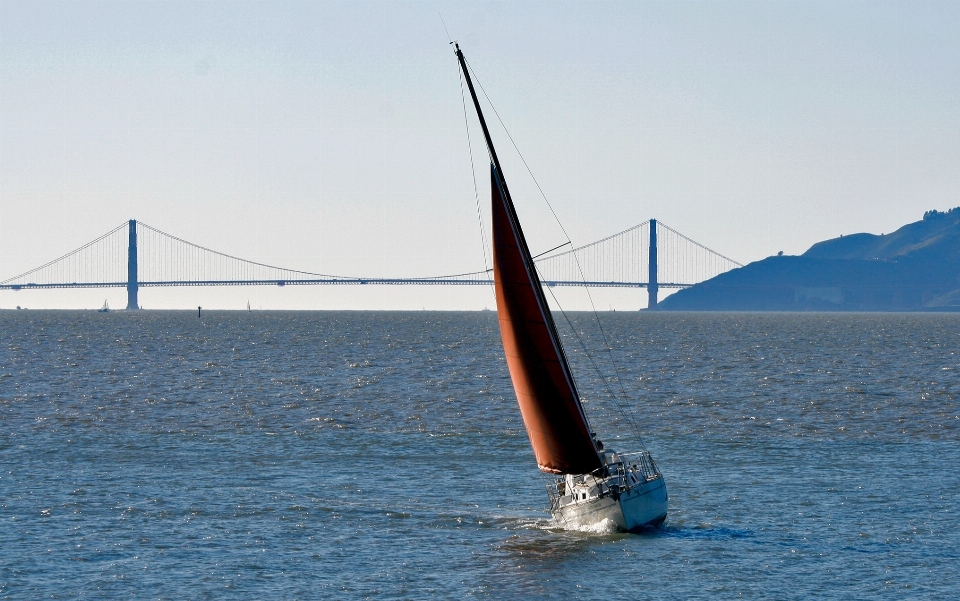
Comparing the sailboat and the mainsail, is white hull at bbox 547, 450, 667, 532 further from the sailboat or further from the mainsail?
the mainsail

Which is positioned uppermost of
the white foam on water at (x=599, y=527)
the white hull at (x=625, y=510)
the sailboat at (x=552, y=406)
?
the sailboat at (x=552, y=406)

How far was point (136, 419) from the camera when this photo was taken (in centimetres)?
5572

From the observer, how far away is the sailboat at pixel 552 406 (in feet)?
101

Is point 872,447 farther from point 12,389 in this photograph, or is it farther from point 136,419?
point 12,389

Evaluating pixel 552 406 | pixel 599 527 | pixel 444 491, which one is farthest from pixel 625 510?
pixel 444 491

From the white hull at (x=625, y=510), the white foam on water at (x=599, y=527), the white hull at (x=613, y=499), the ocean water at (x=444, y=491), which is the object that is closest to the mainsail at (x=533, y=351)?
the white hull at (x=613, y=499)

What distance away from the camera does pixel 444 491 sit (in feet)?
125

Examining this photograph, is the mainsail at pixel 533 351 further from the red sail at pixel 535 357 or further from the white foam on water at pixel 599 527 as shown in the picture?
the white foam on water at pixel 599 527

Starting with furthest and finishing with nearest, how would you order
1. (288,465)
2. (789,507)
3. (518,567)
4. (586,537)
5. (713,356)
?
(713,356) < (288,465) < (789,507) < (586,537) < (518,567)

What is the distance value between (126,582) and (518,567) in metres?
7.74

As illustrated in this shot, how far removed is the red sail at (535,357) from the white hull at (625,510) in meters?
0.87

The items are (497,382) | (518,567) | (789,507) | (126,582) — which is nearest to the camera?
(126,582)

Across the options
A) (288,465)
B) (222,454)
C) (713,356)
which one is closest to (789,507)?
(288,465)

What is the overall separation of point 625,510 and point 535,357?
4.02 m
